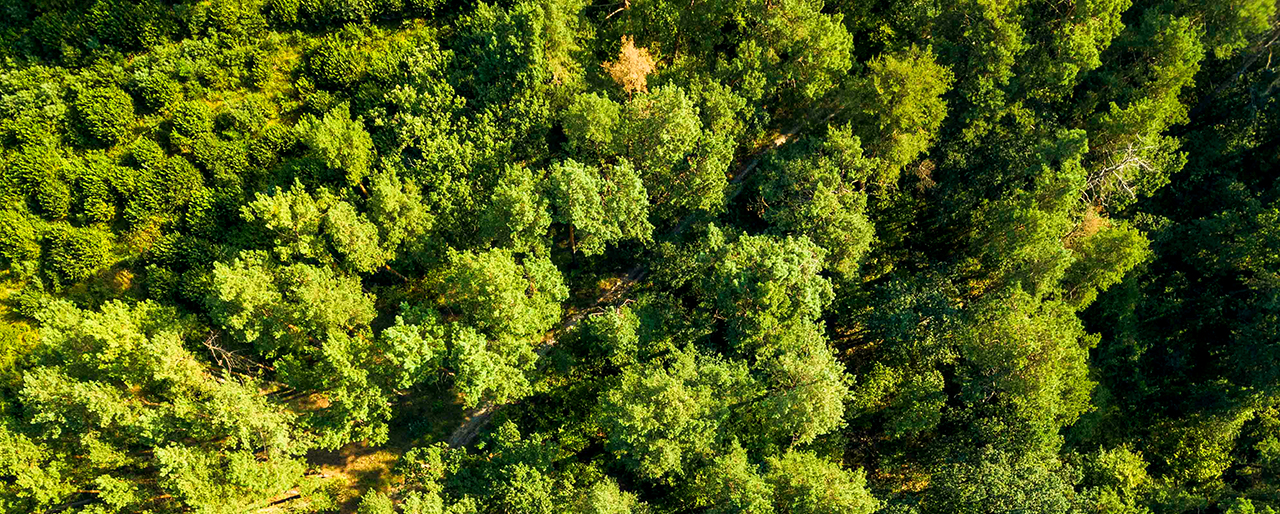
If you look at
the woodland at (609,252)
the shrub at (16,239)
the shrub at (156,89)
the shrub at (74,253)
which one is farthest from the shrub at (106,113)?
the shrub at (16,239)

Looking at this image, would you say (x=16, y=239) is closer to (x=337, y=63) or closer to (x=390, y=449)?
(x=337, y=63)

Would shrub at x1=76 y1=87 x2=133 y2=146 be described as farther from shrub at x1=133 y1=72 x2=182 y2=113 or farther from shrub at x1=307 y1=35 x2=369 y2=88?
shrub at x1=307 y1=35 x2=369 y2=88

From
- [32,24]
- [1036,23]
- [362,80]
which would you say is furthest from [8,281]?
[1036,23]

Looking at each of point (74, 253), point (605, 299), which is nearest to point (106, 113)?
point (74, 253)

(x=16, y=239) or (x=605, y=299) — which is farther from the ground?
(x=605, y=299)

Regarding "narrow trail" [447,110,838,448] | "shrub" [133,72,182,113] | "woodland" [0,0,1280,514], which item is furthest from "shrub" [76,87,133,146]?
"narrow trail" [447,110,838,448]

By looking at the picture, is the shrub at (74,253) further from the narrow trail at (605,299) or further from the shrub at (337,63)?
the narrow trail at (605,299)
